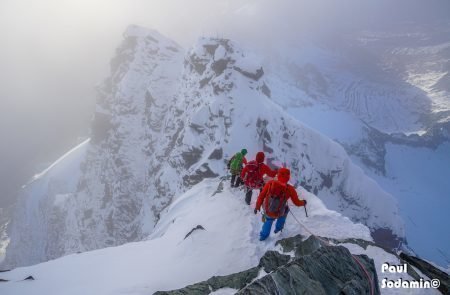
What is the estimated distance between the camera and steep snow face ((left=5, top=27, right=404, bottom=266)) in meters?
83.4

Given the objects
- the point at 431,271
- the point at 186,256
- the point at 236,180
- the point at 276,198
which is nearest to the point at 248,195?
the point at 236,180

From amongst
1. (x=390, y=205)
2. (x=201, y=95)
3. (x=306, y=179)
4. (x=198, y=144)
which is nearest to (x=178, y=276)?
(x=198, y=144)

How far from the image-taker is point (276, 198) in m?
12.9

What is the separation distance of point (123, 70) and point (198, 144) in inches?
2780

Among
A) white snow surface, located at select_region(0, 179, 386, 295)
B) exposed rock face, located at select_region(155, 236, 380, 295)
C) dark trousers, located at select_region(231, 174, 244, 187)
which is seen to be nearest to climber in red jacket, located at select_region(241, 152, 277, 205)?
white snow surface, located at select_region(0, 179, 386, 295)

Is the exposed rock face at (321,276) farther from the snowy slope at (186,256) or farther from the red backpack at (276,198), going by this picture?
the red backpack at (276,198)

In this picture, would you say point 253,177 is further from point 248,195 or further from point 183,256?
point 183,256

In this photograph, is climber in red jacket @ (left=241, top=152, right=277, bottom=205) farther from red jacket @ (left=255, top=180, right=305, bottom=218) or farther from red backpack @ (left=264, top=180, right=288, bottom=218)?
red backpack @ (left=264, top=180, right=288, bottom=218)

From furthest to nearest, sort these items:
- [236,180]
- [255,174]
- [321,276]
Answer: [236,180], [255,174], [321,276]

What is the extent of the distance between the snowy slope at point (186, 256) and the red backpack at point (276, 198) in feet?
4.74

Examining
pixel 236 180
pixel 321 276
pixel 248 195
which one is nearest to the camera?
pixel 321 276

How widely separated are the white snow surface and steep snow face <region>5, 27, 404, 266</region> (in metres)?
55.4

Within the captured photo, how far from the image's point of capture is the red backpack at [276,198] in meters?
12.9

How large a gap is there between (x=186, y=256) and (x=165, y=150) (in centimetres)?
9223
